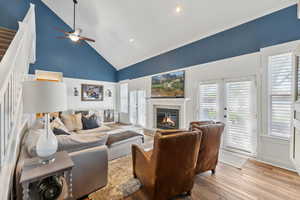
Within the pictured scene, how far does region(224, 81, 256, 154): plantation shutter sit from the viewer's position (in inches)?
117

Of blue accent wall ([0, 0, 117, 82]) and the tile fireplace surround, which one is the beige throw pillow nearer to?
the tile fireplace surround

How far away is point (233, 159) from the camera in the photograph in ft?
Answer: 9.44

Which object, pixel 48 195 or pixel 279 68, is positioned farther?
pixel 279 68

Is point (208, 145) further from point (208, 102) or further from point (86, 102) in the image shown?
point (86, 102)

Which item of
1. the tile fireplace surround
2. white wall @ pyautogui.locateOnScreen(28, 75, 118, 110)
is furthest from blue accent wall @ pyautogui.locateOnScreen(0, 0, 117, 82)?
the tile fireplace surround

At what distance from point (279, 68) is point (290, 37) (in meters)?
0.63

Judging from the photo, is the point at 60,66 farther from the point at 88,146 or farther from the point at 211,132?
the point at 211,132

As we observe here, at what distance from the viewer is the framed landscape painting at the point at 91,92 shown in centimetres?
635

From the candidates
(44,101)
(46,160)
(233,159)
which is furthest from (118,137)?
(233,159)

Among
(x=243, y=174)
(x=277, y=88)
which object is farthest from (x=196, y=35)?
(x=243, y=174)

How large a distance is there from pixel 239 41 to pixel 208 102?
5.78 ft

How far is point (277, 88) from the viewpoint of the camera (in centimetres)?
262

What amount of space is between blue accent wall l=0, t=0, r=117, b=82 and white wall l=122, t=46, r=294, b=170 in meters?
5.16

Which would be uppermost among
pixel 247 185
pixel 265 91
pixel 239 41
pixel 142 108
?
pixel 239 41
